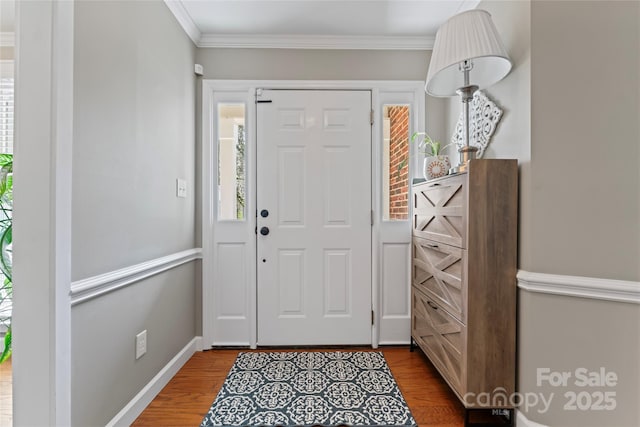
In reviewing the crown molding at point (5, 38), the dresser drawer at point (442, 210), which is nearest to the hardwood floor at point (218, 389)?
the dresser drawer at point (442, 210)

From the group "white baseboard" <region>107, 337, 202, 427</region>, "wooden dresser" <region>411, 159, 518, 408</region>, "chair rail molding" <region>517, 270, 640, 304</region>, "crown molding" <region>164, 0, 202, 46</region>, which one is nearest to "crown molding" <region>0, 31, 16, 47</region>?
"crown molding" <region>164, 0, 202, 46</region>

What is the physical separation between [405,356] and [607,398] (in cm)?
119

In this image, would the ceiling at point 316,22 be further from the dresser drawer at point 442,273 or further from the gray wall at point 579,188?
the dresser drawer at point 442,273

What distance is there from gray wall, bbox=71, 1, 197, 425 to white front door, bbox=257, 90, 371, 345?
0.62 meters

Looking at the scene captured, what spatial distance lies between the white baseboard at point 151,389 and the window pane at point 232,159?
103 centimetres

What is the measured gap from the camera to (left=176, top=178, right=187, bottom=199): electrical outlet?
2.17m

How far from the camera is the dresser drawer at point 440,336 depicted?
5.21ft

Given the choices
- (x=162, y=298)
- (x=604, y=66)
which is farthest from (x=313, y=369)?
(x=604, y=66)

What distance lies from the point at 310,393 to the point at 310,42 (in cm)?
246

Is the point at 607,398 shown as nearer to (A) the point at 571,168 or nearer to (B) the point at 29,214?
→ (A) the point at 571,168

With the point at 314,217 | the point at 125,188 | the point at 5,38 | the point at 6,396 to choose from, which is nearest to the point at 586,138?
the point at 314,217

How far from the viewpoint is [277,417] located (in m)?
1.67

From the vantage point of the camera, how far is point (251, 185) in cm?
249

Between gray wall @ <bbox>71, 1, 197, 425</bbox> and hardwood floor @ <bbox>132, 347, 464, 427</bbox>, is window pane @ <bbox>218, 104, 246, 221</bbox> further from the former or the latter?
hardwood floor @ <bbox>132, 347, 464, 427</bbox>
